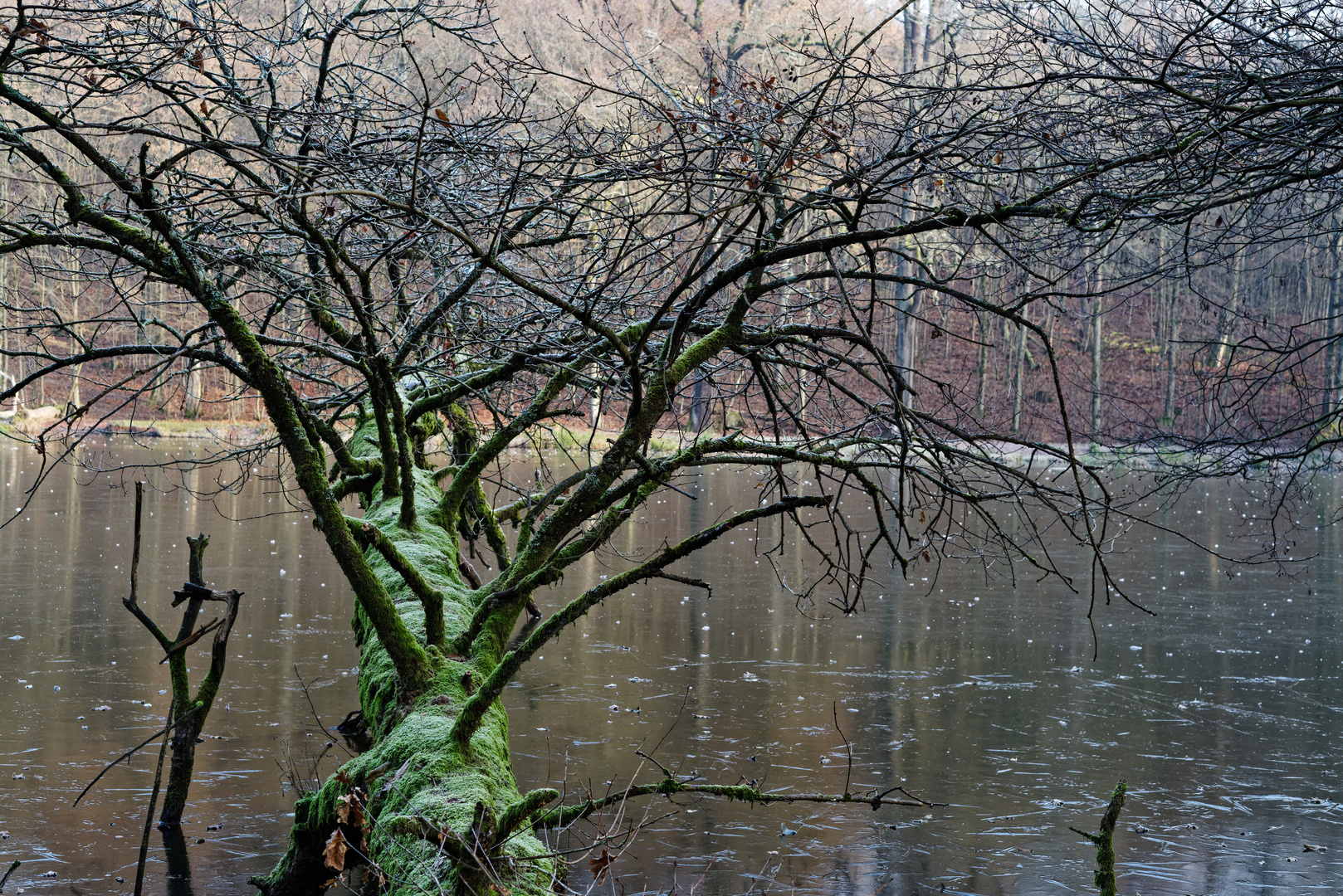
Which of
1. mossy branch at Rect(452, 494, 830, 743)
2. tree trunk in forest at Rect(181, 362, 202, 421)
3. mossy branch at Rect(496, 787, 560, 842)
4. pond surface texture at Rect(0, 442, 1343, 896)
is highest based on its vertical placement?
tree trunk in forest at Rect(181, 362, 202, 421)

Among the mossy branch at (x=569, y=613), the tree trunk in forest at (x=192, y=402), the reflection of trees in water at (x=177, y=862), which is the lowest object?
the reflection of trees in water at (x=177, y=862)

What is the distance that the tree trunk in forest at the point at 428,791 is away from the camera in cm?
392

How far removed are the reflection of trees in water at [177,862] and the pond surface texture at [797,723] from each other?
20 mm

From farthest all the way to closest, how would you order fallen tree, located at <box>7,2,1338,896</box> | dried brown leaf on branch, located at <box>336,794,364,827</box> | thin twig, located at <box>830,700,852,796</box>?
thin twig, located at <box>830,700,852,796</box> → dried brown leaf on branch, located at <box>336,794,364,827</box> → fallen tree, located at <box>7,2,1338,896</box>

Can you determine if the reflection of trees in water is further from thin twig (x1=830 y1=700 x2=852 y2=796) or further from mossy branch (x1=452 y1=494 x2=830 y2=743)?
thin twig (x1=830 y1=700 x2=852 y2=796)

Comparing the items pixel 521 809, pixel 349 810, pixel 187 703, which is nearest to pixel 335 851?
pixel 349 810

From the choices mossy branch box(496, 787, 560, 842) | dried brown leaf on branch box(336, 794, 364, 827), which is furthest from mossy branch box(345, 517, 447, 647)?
mossy branch box(496, 787, 560, 842)

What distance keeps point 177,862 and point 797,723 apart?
15.2 ft

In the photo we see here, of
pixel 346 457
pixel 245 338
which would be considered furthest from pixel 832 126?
pixel 346 457

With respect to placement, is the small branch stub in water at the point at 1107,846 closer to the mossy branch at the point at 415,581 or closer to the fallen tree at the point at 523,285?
the fallen tree at the point at 523,285

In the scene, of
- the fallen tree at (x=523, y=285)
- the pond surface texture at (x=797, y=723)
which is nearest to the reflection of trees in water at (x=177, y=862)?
the pond surface texture at (x=797, y=723)

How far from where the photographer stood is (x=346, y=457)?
6.44 m

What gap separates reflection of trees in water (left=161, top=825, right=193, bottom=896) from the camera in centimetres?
568

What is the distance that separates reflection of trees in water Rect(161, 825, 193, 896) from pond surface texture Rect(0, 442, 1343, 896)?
20 millimetres
